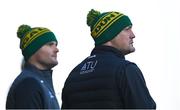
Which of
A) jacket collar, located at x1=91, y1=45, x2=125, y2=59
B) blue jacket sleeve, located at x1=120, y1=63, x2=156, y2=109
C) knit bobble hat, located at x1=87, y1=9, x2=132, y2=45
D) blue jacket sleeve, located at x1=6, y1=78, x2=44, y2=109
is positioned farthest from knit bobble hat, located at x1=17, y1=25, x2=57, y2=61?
blue jacket sleeve, located at x1=120, y1=63, x2=156, y2=109

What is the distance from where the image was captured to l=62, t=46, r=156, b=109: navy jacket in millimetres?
2400

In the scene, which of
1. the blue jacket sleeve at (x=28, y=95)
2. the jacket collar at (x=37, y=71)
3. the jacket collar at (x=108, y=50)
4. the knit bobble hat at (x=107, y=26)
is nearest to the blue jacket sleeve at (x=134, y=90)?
the jacket collar at (x=108, y=50)

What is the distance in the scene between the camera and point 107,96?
2.46m

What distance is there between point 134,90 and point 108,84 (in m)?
0.14

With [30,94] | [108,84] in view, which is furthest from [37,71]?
[108,84]

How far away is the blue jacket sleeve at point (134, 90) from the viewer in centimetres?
238

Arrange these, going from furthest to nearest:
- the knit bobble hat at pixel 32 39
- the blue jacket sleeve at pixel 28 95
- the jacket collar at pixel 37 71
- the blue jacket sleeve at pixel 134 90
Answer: the knit bobble hat at pixel 32 39, the jacket collar at pixel 37 71, the blue jacket sleeve at pixel 28 95, the blue jacket sleeve at pixel 134 90

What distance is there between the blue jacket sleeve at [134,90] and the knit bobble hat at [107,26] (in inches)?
11.9

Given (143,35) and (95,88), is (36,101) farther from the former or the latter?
(143,35)

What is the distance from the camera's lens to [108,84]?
2.47 metres

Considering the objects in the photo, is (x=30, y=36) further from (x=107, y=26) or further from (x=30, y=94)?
(x=107, y=26)

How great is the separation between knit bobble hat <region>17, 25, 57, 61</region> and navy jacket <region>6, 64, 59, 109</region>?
0.22 metres

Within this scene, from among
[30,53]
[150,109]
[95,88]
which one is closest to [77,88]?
[95,88]

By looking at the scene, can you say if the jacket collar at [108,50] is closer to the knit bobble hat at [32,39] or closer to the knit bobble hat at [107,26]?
the knit bobble hat at [107,26]
